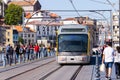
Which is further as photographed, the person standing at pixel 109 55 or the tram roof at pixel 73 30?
the tram roof at pixel 73 30

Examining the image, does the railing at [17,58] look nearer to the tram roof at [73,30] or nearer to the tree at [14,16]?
the tram roof at [73,30]

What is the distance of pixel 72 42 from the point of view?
3991 cm

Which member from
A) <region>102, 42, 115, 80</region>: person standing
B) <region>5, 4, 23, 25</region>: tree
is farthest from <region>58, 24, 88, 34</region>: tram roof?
<region>5, 4, 23, 25</region>: tree

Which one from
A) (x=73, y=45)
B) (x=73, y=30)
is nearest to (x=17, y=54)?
(x=73, y=30)

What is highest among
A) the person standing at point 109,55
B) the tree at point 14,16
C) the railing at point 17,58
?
the tree at point 14,16

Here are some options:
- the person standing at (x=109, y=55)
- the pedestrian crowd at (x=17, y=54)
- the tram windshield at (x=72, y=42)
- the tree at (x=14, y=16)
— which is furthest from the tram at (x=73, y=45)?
the tree at (x=14, y=16)

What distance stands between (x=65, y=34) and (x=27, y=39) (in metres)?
153

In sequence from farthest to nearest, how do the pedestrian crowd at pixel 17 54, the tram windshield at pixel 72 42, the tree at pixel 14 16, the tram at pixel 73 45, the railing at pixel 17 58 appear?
1. the tree at pixel 14 16
2. the pedestrian crowd at pixel 17 54
3. the railing at pixel 17 58
4. the tram windshield at pixel 72 42
5. the tram at pixel 73 45

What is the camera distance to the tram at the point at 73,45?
39.5m

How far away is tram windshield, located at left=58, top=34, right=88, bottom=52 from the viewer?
1560 inches

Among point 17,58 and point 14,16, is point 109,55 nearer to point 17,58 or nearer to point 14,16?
point 17,58

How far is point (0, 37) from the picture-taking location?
16588 centimetres

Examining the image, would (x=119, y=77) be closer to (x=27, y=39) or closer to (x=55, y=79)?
(x=55, y=79)

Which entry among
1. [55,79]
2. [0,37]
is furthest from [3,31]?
[55,79]
